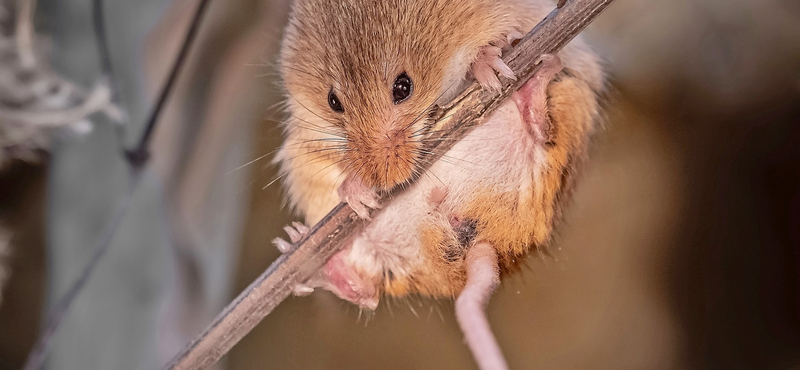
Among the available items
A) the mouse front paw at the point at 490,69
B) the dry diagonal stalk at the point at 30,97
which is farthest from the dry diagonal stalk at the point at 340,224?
the dry diagonal stalk at the point at 30,97

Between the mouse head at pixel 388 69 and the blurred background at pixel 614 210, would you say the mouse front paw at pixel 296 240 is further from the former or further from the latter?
the mouse head at pixel 388 69

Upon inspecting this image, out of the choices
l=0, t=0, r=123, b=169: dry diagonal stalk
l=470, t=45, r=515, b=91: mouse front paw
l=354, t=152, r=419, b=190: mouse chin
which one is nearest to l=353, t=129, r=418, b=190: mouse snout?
l=354, t=152, r=419, b=190: mouse chin

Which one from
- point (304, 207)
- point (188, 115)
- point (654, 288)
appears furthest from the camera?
point (188, 115)

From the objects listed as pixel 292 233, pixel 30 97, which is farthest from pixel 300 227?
pixel 30 97

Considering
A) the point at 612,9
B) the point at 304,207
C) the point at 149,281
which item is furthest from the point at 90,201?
the point at 612,9

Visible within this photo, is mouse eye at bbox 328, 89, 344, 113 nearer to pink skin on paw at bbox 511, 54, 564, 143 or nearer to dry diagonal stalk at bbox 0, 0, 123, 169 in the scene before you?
pink skin on paw at bbox 511, 54, 564, 143

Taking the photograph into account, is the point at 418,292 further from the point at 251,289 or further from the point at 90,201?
the point at 90,201

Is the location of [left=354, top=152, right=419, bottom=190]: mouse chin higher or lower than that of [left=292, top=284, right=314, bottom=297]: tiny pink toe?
higher
